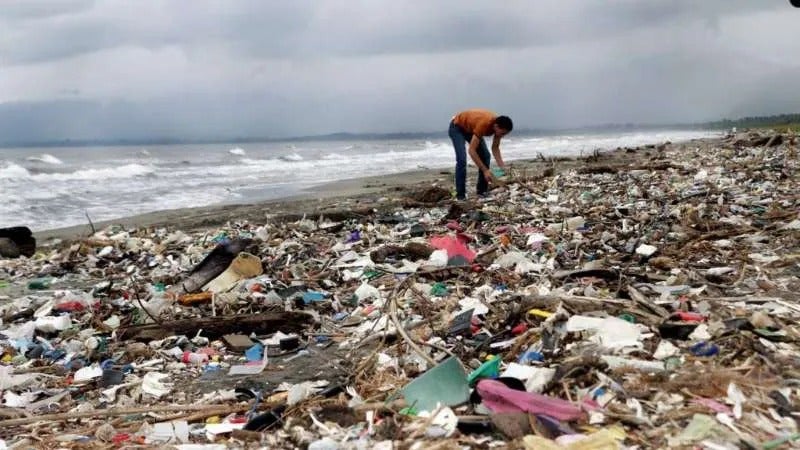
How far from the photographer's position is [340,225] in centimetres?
895

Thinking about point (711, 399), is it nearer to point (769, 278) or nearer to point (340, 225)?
point (769, 278)

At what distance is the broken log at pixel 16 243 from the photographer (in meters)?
9.39

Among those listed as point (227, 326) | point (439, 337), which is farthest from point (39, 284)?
point (439, 337)

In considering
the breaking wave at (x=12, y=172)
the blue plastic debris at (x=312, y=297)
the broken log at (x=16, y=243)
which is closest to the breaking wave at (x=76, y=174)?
the breaking wave at (x=12, y=172)

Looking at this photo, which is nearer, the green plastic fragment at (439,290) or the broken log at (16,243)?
the green plastic fragment at (439,290)

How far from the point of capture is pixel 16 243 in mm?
9508

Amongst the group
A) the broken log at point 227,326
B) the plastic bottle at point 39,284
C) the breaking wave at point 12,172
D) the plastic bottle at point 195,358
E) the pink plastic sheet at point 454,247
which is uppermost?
the breaking wave at point 12,172

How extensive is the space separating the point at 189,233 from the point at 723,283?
26.2 feet

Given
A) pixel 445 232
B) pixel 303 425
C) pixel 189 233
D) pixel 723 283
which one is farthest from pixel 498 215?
pixel 303 425

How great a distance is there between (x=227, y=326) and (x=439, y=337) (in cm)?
167

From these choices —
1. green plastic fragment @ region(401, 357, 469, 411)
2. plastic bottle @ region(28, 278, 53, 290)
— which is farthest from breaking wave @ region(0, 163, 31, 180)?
green plastic fragment @ region(401, 357, 469, 411)

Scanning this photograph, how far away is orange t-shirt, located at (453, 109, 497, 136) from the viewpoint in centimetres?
944

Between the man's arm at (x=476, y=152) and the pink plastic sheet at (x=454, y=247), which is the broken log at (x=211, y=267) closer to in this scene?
the pink plastic sheet at (x=454, y=247)

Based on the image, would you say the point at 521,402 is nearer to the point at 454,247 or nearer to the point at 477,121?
the point at 454,247
